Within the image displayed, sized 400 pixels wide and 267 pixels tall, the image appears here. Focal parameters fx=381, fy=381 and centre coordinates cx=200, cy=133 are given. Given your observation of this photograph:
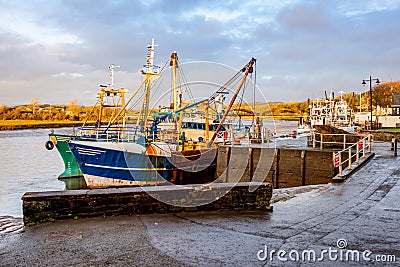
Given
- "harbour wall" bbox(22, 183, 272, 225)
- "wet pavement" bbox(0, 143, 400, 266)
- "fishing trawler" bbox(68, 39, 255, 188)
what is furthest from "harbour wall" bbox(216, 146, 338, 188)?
"wet pavement" bbox(0, 143, 400, 266)

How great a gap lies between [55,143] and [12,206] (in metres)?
10.5

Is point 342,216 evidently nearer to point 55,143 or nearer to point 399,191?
point 399,191

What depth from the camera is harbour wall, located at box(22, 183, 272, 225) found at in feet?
24.0

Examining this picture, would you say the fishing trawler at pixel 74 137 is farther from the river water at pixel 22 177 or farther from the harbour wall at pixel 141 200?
the harbour wall at pixel 141 200

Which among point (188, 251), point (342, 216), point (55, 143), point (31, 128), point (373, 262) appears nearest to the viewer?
point (373, 262)

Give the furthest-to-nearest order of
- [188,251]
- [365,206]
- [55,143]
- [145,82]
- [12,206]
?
1. [55,143]
2. [145,82]
3. [12,206]
4. [365,206]
5. [188,251]

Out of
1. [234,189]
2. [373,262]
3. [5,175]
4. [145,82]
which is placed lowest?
[5,175]

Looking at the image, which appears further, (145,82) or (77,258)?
(145,82)

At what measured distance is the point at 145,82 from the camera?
966 inches

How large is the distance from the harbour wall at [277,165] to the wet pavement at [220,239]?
28.4 feet

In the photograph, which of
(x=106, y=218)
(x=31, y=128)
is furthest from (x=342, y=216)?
(x=31, y=128)
